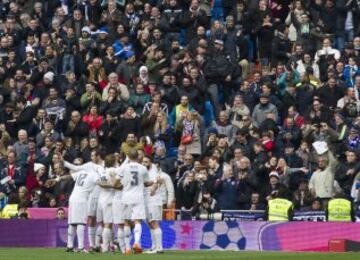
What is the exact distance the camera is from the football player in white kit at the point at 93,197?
1251 inches

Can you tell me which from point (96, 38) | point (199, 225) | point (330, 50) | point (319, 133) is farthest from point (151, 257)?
point (96, 38)

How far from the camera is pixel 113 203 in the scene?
1233 inches

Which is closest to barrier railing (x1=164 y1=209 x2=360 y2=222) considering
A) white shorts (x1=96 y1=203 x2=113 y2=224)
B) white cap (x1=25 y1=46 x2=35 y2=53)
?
white shorts (x1=96 y1=203 x2=113 y2=224)

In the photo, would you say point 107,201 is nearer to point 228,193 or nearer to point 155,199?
point 155,199

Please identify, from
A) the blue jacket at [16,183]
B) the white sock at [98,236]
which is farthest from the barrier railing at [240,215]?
the blue jacket at [16,183]

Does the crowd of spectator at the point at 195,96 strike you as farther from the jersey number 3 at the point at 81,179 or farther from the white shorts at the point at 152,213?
the jersey number 3 at the point at 81,179

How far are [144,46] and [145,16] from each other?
120 cm

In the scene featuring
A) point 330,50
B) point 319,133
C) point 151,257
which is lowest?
point 151,257

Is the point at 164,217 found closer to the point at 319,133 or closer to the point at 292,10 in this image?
the point at 319,133

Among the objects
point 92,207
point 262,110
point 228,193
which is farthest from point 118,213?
point 262,110

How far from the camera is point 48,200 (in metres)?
38.1

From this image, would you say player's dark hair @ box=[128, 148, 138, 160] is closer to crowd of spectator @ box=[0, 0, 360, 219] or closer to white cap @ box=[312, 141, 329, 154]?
crowd of spectator @ box=[0, 0, 360, 219]

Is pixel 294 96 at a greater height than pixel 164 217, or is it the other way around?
pixel 294 96

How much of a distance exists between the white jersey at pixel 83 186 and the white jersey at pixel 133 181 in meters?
1.33
